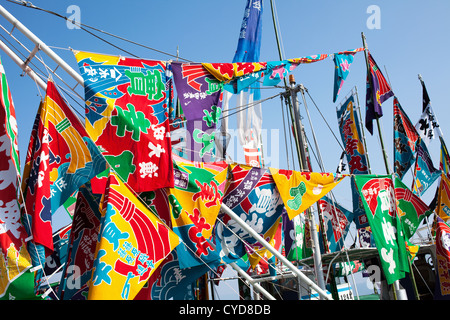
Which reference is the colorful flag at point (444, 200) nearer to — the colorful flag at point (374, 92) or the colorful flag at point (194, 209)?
the colorful flag at point (374, 92)

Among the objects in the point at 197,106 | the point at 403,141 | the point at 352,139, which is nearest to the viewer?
the point at 197,106

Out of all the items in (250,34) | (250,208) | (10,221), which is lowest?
(10,221)

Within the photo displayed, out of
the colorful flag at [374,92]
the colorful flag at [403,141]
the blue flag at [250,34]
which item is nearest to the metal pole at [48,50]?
the blue flag at [250,34]

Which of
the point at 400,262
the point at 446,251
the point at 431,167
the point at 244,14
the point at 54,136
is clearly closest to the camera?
the point at 54,136

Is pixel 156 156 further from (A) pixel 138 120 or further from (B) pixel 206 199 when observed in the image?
(B) pixel 206 199

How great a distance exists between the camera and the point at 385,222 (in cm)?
1169

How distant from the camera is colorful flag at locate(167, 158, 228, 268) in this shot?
8273mm

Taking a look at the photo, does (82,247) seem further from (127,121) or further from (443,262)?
(443,262)

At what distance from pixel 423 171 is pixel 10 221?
13.9 meters

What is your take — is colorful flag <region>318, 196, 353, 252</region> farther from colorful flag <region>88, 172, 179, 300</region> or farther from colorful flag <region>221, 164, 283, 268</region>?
colorful flag <region>88, 172, 179, 300</region>

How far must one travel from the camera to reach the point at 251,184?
10594mm

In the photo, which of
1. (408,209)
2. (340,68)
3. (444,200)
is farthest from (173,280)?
(444,200)

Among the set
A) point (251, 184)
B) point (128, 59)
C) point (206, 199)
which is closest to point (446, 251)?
point (251, 184)

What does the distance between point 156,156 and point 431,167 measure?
11738mm
